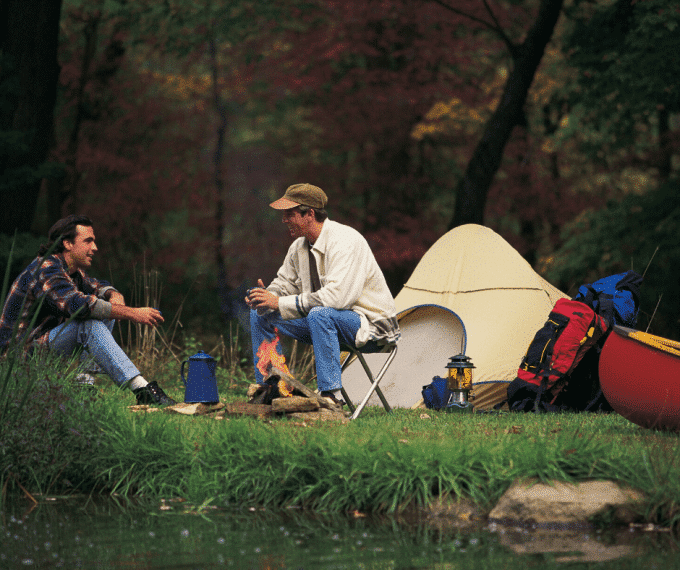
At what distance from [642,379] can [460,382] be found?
1.72 metres

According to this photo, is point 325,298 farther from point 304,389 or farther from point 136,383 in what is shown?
point 136,383

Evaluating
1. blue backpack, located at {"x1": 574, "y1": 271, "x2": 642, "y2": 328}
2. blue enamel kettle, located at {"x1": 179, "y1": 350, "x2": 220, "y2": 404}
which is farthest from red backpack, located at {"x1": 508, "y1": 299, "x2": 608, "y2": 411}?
blue enamel kettle, located at {"x1": 179, "y1": 350, "x2": 220, "y2": 404}

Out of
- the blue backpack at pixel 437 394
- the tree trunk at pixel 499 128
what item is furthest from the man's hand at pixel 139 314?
the tree trunk at pixel 499 128

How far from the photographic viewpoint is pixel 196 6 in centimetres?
976

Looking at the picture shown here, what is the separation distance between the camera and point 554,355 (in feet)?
18.3

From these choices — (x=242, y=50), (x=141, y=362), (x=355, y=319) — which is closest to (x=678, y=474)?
(x=355, y=319)

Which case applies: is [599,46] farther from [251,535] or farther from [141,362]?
[251,535]

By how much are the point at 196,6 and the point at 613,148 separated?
5.25 metres

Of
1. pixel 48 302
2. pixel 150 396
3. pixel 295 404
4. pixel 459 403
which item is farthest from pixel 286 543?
pixel 459 403

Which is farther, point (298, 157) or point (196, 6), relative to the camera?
point (298, 157)

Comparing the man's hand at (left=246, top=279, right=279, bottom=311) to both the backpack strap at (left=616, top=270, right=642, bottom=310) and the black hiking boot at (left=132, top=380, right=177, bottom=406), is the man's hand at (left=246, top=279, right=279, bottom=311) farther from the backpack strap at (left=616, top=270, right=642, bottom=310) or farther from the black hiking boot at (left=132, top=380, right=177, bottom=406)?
the backpack strap at (left=616, top=270, right=642, bottom=310)

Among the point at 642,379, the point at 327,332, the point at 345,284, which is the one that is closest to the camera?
the point at 642,379

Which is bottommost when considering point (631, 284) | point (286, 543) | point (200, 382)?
point (286, 543)

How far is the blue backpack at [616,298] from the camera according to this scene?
5711 mm
